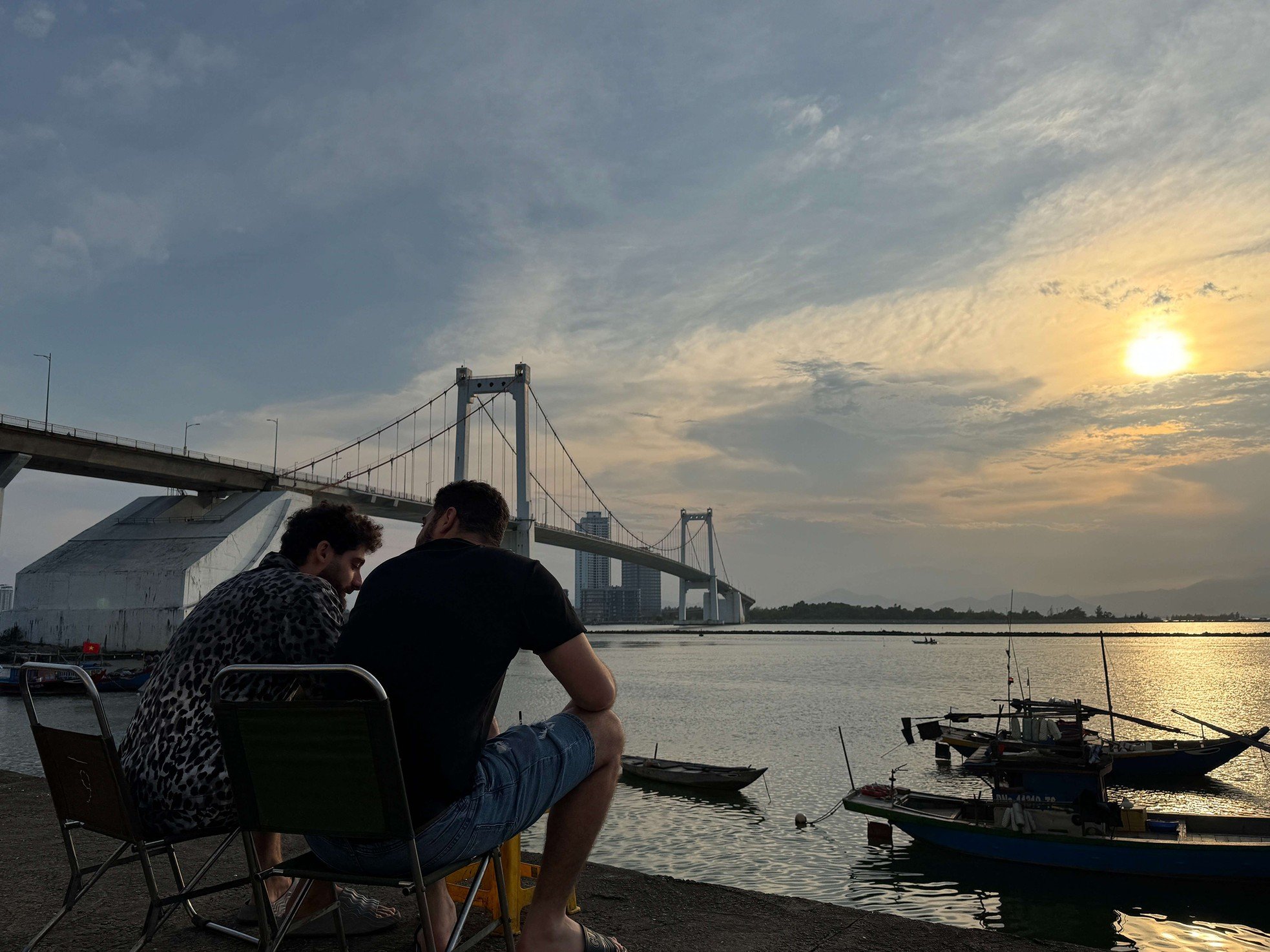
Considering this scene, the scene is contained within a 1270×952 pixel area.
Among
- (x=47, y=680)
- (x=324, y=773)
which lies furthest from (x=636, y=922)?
(x=47, y=680)

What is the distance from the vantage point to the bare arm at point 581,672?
72.9 inches

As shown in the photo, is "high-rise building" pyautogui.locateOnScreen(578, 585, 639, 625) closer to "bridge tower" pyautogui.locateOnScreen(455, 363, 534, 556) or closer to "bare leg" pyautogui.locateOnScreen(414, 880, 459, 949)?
"bridge tower" pyautogui.locateOnScreen(455, 363, 534, 556)

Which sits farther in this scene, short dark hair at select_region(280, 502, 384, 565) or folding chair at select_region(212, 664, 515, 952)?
short dark hair at select_region(280, 502, 384, 565)

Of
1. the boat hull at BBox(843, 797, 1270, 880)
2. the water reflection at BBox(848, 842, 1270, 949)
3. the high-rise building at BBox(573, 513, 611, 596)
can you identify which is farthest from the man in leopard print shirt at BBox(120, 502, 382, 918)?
the high-rise building at BBox(573, 513, 611, 596)

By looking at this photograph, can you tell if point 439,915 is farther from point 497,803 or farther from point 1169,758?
point 1169,758

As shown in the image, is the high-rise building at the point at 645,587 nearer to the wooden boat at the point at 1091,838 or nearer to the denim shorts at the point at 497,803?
the wooden boat at the point at 1091,838

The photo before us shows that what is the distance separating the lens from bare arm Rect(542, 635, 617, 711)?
1.85m

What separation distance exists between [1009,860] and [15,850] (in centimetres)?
974

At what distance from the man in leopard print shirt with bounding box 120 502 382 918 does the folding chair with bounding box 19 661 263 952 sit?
51 millimetres

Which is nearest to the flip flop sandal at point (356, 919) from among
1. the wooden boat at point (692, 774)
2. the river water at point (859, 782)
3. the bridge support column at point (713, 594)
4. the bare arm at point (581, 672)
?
the bare arm at point (581, 672)

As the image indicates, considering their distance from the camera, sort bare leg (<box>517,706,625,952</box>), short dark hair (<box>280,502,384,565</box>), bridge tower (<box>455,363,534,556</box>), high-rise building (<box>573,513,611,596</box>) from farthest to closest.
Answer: high-rise building (<box>573,513,611,596</box>) → bridge tower (<box>455,363,534,556</box>) → short dark hair (<box>280,502,384,565</box>) → bare leg (<box>517,706,625,952</box>)

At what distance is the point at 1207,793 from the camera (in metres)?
16.9

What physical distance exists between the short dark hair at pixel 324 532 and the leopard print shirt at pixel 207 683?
219mm

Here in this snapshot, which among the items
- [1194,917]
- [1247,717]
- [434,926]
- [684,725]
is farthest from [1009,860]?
[1247,717]
